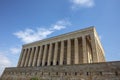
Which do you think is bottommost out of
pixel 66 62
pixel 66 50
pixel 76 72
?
pixel 76 72

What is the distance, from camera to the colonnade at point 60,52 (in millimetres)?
23531

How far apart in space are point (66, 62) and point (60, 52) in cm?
272

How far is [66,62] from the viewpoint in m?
24.9

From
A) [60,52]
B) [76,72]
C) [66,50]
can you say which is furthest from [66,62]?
[76,72]

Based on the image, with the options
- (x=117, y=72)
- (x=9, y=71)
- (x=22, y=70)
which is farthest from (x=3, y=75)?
(x=117, y=72)

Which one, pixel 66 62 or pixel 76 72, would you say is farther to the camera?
pixel 66 62

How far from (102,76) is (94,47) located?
11.0 m

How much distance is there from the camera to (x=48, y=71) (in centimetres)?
1485

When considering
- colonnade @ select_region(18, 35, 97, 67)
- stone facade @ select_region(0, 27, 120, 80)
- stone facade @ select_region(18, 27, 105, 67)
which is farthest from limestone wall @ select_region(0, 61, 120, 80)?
colonnade @ select_region(18, 35, 97, 67)

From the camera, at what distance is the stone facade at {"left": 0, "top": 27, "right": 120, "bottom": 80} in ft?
37.3

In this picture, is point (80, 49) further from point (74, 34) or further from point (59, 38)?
point (59, 38)

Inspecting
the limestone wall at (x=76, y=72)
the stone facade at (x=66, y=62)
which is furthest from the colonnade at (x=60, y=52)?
the limestone wall at (x=76, y=72)

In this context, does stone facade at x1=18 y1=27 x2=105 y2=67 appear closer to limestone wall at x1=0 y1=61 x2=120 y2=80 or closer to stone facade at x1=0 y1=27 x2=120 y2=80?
stone facade at x1=0 y1=27 x2=120 y2=80

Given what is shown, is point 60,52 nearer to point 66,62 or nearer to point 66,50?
point 66,50
